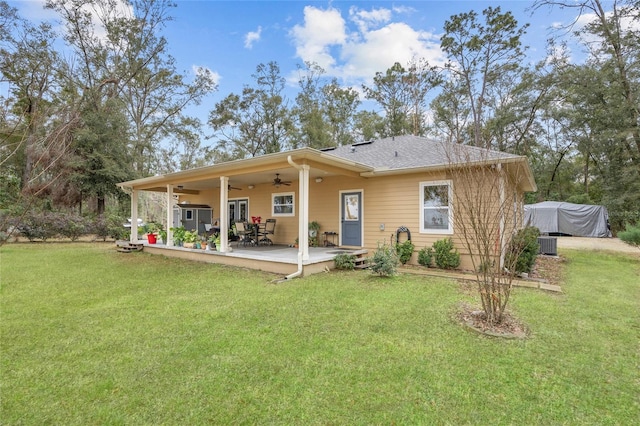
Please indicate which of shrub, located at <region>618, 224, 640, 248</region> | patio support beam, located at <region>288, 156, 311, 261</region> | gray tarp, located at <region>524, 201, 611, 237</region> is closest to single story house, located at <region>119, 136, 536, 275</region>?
patio support beam, located at <region>288, 156, 311, 261</region>

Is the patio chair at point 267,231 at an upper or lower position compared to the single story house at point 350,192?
lower

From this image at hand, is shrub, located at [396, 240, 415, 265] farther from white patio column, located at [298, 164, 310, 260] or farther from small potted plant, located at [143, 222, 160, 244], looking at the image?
small potted plant, located at [143, 222, 160, 244]

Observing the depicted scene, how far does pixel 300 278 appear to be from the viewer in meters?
6.44

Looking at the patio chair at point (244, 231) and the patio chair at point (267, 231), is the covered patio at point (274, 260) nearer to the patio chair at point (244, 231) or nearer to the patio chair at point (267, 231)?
the patio chair at point (244, 231)

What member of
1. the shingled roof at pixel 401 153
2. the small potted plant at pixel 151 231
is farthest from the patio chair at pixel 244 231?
the shingled roof at pixel 401 153

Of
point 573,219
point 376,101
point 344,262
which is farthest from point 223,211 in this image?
point 573,219

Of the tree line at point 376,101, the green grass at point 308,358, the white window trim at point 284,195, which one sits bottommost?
the green grass at point 308,358

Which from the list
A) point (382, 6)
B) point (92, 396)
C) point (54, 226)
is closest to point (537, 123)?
point (382, 6)

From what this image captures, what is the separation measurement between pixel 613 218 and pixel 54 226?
2937cm

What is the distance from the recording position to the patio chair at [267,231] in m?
10.5

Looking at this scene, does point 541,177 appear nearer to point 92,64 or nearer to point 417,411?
point 417,411

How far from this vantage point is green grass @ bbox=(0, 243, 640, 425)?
2.25 m

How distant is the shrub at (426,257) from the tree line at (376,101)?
7.64 meters

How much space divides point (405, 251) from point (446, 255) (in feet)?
3.36
